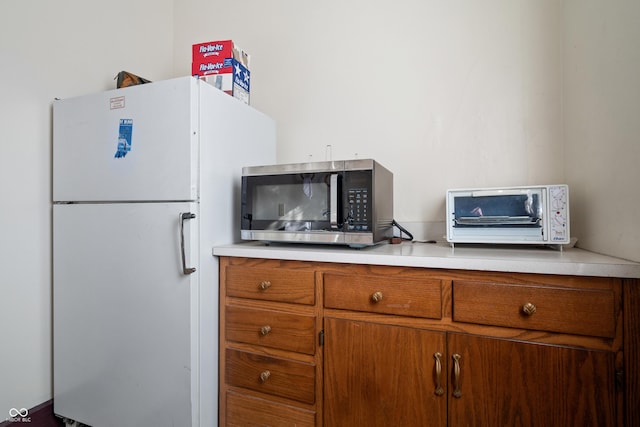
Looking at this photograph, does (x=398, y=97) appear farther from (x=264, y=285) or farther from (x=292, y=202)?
(x=264, y=285)

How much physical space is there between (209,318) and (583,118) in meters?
1.73

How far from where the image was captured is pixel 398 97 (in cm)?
160

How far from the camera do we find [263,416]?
117 centimetres

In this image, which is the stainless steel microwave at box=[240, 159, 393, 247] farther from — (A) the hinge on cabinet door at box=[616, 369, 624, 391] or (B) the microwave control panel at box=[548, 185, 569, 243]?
(A) the hinge on cabinet door at box=[616, 369, 624, 391]

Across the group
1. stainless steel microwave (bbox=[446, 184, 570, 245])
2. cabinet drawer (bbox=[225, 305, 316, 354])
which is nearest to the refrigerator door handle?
cabinet drawer (bbox=[225, 305, 316, 354])

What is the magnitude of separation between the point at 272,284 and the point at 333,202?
41cm

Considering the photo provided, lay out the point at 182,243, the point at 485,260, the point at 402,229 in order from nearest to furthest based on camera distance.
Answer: the point at 485,260 → the point at 182,243 → the point at 402,229

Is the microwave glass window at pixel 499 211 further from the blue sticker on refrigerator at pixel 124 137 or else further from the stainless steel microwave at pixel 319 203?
the blue sticker on refrigerator at pixel 124 137

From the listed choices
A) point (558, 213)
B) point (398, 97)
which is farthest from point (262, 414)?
point (398, 97)

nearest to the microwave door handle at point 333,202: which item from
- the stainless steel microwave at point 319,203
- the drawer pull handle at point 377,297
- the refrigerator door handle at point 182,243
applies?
the stainless steel microwave at point 319,203

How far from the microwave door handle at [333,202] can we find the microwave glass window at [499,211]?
1.68ft

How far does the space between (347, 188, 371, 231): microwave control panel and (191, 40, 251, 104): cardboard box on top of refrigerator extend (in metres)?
0.83

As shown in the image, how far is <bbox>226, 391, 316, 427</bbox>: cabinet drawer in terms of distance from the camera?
1.11 meters

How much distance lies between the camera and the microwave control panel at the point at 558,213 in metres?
1.06
